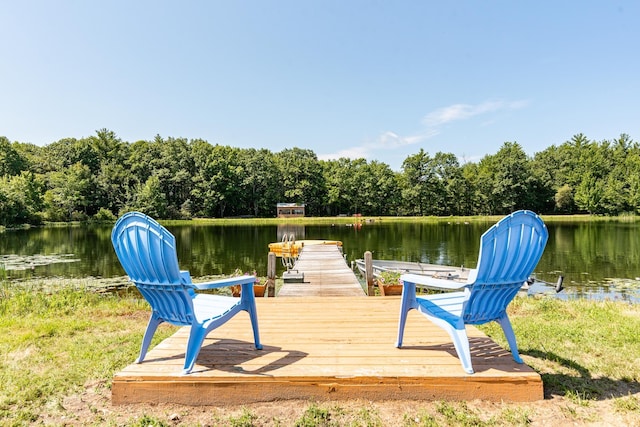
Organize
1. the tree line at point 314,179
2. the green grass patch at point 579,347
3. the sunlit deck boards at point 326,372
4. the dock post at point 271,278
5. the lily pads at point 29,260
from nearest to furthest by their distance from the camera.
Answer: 1. the sunlit deck boards at point 326,372
2. the green grass patch at point 579,347
3. the dock post at point 271,278
4. the lily pads at point 29,260
5. the tree line at point 314,179

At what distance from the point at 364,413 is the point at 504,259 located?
1.34m

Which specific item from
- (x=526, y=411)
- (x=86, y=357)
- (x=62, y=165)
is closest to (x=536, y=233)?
(x=526, y=411)

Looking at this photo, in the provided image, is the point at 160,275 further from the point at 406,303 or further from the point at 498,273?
the point at 498,273

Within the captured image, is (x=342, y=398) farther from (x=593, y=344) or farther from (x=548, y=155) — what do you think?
(x=548, y=155)

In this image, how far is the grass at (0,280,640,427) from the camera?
7.57ft

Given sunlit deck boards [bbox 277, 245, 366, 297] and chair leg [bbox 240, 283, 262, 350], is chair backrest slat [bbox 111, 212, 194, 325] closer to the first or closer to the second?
chair leg [bbox 240, 283, 262, 350]

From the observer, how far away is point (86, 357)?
11.2 ft

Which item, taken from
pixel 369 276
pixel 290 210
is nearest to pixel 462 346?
pixel 369 276

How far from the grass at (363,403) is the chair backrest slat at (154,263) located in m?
0.68

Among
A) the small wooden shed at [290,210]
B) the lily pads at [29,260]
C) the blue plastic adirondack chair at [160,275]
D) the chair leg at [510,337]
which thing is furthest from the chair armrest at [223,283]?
the small wooden shed at [290,210]

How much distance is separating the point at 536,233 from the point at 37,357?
14.1ft

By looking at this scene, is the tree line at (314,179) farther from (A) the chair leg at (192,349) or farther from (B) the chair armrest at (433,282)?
(B) the chair armrest at (433,282)

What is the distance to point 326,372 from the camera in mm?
2541

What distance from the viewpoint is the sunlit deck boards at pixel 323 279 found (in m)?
7.48
